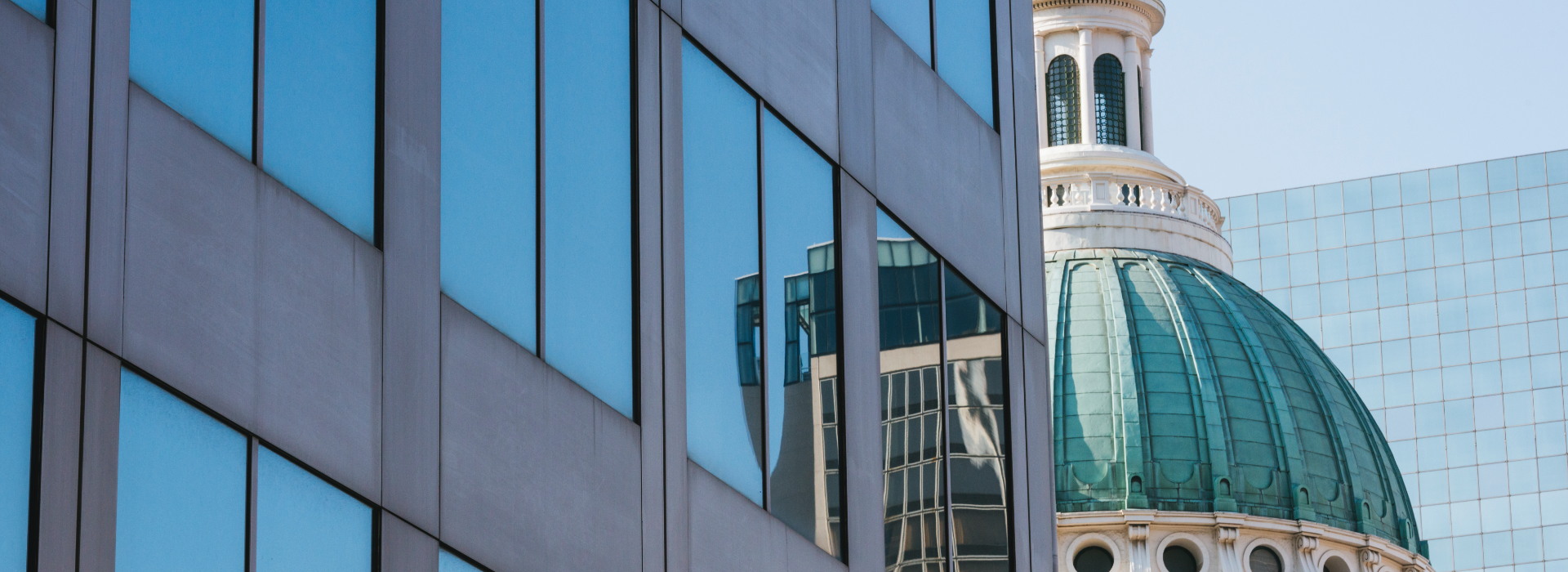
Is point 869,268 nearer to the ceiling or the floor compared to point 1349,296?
nearer to the floor

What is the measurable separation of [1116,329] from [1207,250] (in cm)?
958

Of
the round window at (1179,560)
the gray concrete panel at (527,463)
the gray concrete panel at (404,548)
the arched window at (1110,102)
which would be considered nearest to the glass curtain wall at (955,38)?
the gray concrete panel at (527,463)

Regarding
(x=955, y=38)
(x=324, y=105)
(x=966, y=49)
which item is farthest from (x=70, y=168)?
(x=966, y=49)

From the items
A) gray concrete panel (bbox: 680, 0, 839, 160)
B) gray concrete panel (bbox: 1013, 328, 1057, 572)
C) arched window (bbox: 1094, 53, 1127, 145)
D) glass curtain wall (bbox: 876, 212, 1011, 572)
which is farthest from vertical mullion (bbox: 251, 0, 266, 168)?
arched window (bbox: 1094, 53, 1127, 145)

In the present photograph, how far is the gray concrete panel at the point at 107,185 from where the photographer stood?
11.5 meters

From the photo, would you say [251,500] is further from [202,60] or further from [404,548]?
[202,60]

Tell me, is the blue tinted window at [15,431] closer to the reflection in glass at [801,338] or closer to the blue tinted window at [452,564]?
the blue tinted window at [452,564]

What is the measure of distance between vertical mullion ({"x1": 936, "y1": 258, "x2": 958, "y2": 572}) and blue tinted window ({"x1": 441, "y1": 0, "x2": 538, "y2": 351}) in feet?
19.4

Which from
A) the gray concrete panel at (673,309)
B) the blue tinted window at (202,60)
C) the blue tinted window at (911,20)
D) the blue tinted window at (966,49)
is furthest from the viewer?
the blue tinted window at (966,49)

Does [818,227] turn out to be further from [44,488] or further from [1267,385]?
[1267,385]

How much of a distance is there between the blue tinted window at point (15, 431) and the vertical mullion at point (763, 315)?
21.7 ft

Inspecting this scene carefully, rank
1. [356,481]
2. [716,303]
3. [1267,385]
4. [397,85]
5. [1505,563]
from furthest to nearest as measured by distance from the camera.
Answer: [1505,563] → [1267,385] → [716,303] → [397,85] → [356,481]

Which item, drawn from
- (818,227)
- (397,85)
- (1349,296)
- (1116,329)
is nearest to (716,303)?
(818,227)

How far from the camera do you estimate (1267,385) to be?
7662cm
